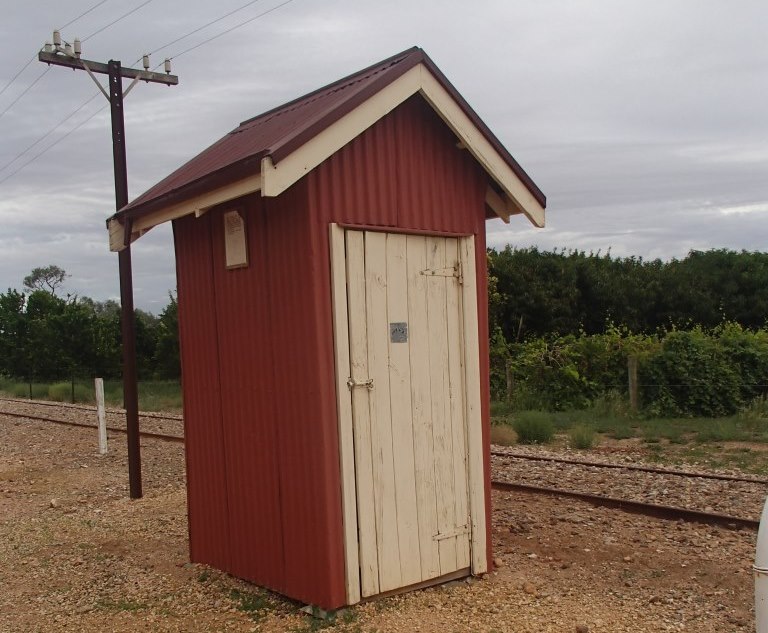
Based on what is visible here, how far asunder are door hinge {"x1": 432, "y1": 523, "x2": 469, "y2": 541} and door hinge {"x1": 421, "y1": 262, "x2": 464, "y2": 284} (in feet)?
5.83

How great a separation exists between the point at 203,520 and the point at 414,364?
233 cm

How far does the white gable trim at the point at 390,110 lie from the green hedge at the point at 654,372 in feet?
39.3

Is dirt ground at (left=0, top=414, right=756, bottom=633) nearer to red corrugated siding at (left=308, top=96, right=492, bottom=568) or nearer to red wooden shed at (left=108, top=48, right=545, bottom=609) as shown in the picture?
red wooden shed at (left=108, top=48, right=545, bottom=609)

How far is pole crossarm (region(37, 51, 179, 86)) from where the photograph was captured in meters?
11.9

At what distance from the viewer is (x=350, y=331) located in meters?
5.39

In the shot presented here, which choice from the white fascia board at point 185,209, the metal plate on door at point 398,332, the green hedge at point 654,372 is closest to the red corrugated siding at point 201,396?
the white fascia board at point 185,209

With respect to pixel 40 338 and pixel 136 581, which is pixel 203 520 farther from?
pixel 40 338

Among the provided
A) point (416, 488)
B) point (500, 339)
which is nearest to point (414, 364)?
point (416, 488)

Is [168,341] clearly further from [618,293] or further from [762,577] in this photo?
[762,577]

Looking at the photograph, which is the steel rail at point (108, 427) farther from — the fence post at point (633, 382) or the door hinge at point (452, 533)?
the door hinge at point (452, 533)

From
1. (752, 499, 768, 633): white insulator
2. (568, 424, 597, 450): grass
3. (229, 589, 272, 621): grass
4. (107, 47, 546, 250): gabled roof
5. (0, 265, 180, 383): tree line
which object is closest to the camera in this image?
(752, 499, 768, 633): white insulator

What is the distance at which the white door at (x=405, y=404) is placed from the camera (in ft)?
17.7

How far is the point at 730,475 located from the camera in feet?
34.0

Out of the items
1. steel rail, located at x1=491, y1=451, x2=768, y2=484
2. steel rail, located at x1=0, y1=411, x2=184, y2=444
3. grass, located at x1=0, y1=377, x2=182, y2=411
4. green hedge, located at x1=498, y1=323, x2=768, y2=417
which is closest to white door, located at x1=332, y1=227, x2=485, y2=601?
steel rail, located at x1=491, y1=451, x2=768, y2=484
